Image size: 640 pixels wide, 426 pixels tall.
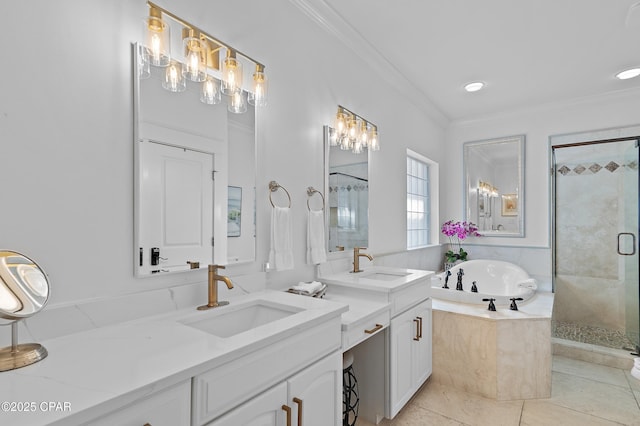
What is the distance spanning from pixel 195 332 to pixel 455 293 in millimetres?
2433

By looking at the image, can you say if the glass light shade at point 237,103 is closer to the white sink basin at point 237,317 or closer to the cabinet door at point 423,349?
the white sink basin at point 237,317

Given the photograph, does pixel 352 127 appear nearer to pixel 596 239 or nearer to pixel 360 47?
pixel 360 47

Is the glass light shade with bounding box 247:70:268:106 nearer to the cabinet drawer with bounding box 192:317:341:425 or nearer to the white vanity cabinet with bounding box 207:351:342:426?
the cabinet drawer with bounding box 192:317:341:425

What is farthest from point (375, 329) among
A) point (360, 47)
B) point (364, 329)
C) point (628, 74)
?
point (628, 74)

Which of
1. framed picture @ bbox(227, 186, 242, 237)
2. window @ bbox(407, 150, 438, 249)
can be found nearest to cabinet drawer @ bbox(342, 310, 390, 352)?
framed picture @ bbox(227, 186, 242, 237)

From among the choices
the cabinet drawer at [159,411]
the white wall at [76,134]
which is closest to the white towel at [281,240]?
the white wall at [76,134]

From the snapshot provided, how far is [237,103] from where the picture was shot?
1.58 m

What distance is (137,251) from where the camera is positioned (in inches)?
47.8

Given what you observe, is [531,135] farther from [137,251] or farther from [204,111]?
[137,251]

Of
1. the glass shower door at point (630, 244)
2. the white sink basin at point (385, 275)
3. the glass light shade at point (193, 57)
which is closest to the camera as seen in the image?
the glass light shade at point (193, 57)

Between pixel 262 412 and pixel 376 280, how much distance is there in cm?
125

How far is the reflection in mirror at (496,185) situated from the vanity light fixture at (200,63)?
11.0 ft

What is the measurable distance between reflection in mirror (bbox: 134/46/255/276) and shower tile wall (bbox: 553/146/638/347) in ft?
11.6

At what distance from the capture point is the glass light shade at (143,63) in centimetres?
122
